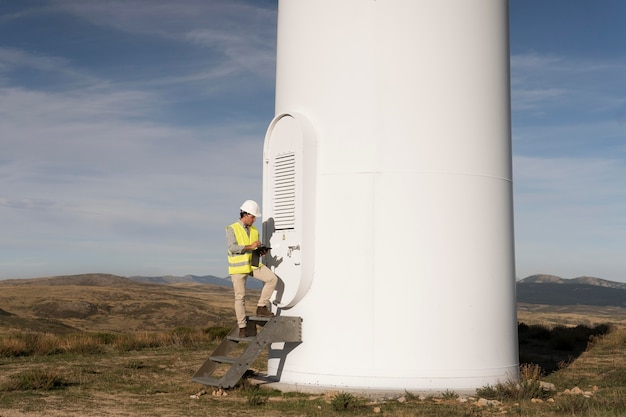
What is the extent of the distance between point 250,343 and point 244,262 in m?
1.28

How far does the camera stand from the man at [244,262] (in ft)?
39.5

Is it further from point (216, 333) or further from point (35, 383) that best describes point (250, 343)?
point (216, 333)

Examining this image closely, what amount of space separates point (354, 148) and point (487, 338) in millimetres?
3445

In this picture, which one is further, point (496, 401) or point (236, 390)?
point (236, 390)

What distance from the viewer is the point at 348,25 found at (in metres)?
12.0

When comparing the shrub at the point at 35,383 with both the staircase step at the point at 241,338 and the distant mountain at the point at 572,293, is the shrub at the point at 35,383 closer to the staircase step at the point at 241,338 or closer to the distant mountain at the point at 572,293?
the staircase step at the point at 241,338

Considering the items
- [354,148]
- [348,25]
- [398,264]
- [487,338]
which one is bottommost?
[487,338]

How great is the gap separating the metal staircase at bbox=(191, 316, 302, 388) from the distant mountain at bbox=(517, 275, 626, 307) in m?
140

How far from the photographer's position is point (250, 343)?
11492 mm

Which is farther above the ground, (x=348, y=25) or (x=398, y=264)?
(x=348, y=25)

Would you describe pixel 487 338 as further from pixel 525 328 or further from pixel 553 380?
pixel 525 328

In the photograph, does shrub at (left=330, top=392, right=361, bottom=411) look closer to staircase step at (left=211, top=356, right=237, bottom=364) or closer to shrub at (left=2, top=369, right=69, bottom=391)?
staircase step at (left=211, top=356, right=237, bottom=364)

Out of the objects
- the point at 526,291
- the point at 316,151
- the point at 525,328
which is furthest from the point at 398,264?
the point at 526,291

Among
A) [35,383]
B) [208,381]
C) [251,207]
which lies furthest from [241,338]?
[35,383]
